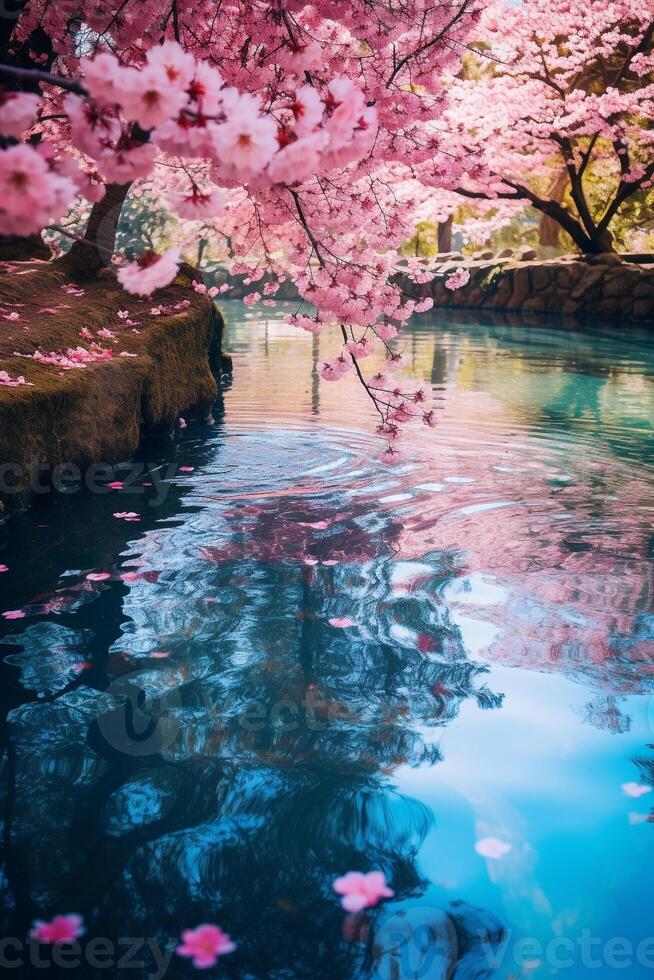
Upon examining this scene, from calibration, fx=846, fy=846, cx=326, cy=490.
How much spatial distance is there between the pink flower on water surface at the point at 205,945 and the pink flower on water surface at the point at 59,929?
0.26m

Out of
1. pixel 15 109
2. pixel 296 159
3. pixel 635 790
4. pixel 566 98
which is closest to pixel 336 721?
pixel 635 790

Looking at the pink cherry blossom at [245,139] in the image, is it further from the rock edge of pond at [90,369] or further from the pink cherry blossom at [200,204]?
the rock edge of pond at [90,369]

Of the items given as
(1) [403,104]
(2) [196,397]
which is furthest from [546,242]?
(1) [403,104]

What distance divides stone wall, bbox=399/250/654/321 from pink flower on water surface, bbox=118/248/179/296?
14.5 metres

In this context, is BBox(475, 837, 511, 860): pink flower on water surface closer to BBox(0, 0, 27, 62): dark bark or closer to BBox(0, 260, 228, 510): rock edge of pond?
BBox(0, 0, 27, 62): dark bark

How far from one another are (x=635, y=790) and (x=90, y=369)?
185 inches

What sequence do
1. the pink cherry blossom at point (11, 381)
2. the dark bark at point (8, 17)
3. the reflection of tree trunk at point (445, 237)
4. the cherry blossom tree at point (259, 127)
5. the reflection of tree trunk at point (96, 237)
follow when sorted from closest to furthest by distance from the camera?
the cherry blossom tree at point (259, 127), the dark bark at point (8, 17), the pink cherry blossom at point (11, 381), the reflection of tree trunk at point (96, 237), the reflection of tree trunk at point (445, 237)

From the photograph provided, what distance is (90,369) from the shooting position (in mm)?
6086

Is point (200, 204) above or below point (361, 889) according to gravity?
above

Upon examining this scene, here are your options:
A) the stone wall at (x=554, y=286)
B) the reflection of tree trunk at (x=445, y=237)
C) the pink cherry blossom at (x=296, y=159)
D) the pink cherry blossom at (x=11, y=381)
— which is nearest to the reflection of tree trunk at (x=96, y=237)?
the pink cherry blossom at (x=11, y=381)

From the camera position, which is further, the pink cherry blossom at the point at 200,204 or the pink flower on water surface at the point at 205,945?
the pink cherry blossom at the point at 200,204

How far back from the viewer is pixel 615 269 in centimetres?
1889

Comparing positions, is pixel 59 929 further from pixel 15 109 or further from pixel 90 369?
pixel 90 369

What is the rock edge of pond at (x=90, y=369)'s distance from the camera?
524 centimetres
